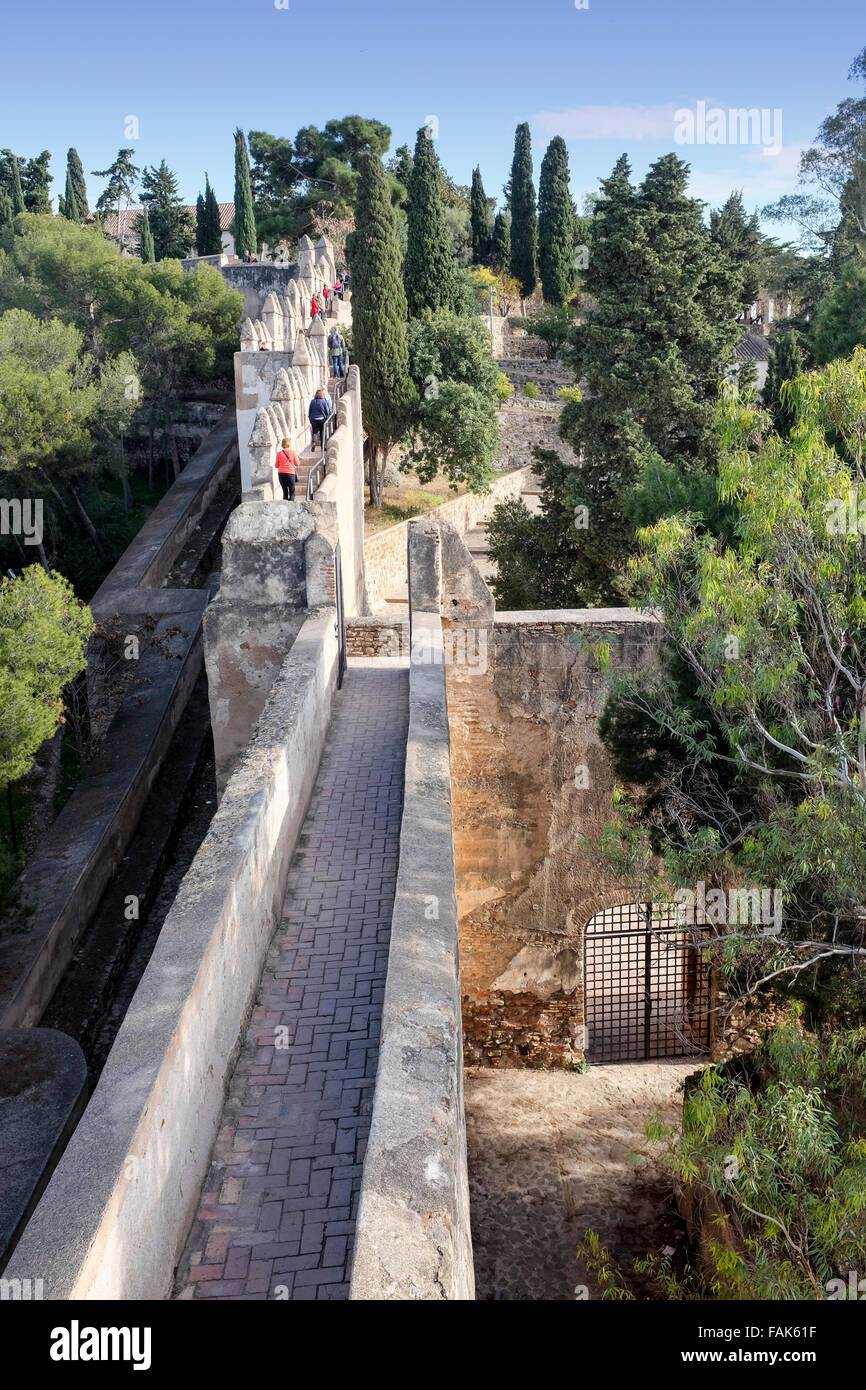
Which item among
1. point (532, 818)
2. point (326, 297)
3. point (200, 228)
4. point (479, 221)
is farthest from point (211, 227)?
point (532, 818)

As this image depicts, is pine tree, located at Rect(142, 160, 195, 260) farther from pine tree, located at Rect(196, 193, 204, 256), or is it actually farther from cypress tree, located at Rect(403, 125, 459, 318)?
cypress tree, located at Rect(403, 125, 459, 318)

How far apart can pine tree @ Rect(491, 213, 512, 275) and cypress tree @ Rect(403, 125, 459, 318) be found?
51.4 ft

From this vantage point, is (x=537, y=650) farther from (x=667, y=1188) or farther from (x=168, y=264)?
(x=168, y=264)

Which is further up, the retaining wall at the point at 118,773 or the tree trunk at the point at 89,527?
the tree trunk at the point at 89,527

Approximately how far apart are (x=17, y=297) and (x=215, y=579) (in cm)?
1087

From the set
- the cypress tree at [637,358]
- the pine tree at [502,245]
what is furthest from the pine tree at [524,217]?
the cypress tree at [637,358]

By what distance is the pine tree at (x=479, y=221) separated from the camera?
4412 cm

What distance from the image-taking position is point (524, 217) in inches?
1683

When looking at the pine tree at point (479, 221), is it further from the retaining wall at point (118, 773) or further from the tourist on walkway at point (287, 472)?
the tourist on walkway at point (287, 472)

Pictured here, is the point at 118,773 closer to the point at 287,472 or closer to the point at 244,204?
the point at 287,472

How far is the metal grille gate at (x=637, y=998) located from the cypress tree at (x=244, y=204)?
31.1 meters

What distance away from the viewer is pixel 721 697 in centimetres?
671
